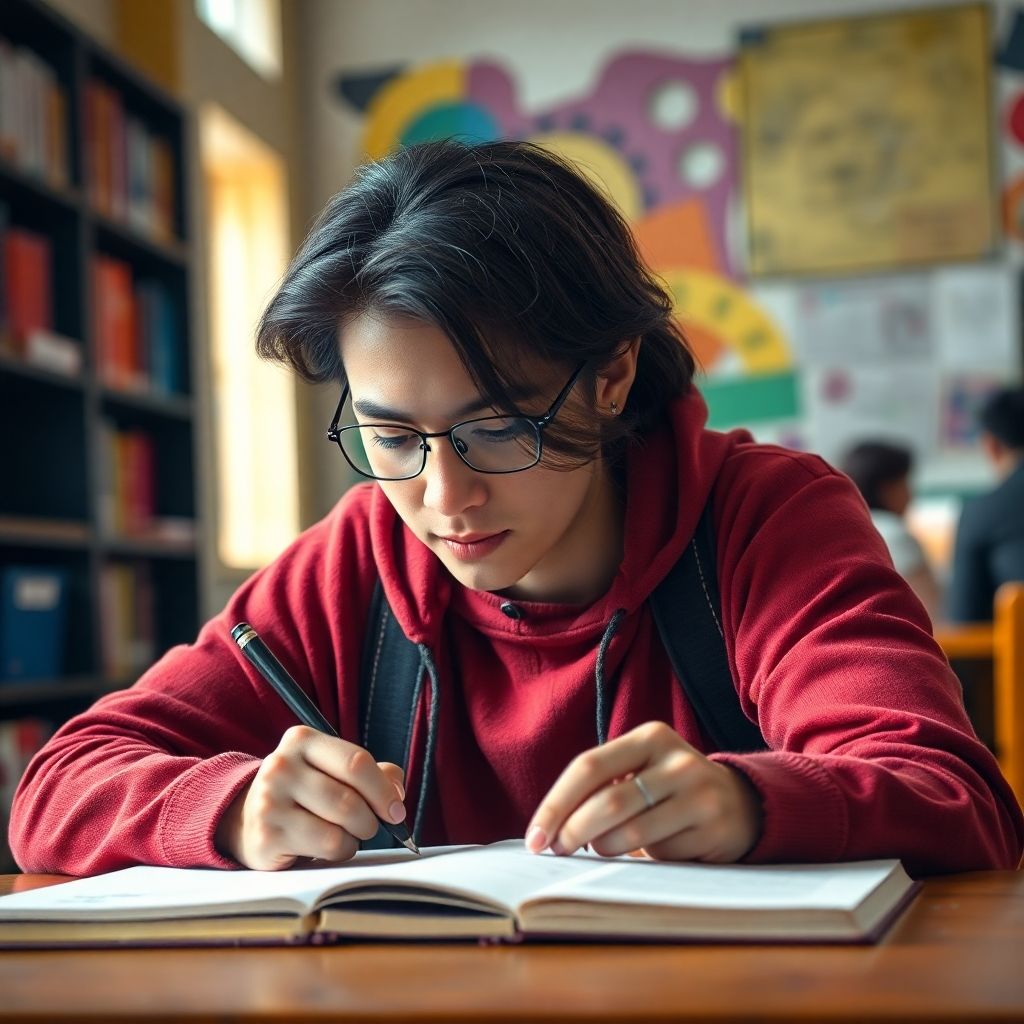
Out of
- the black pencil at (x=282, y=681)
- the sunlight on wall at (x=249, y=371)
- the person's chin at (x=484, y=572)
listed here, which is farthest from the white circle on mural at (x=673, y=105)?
the black pencil at (x=282, y=681)

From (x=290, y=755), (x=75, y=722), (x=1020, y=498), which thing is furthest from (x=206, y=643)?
(x=1020, y=498)

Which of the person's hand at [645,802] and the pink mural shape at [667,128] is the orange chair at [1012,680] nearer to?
the person's hand at [645,802]

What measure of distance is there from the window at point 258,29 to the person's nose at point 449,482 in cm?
441

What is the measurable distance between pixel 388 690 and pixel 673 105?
434cm

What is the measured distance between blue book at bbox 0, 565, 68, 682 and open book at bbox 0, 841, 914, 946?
8.12 ft

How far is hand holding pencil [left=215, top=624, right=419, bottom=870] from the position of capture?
2.81 feet

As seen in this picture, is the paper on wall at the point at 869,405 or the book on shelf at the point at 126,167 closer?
the book on shelf at the point at 126,167

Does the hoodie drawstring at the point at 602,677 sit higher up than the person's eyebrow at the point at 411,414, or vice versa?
the person's eyebrow at the point at 411,414

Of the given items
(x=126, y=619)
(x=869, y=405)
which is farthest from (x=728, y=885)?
(x=869, y=405)

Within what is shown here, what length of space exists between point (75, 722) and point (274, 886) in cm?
47

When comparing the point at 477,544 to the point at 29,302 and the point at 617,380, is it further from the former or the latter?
the point at 29,302

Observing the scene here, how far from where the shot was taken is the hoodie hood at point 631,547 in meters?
1.20

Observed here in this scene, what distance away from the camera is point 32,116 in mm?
3279

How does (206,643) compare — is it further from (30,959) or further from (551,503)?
(30,959)
